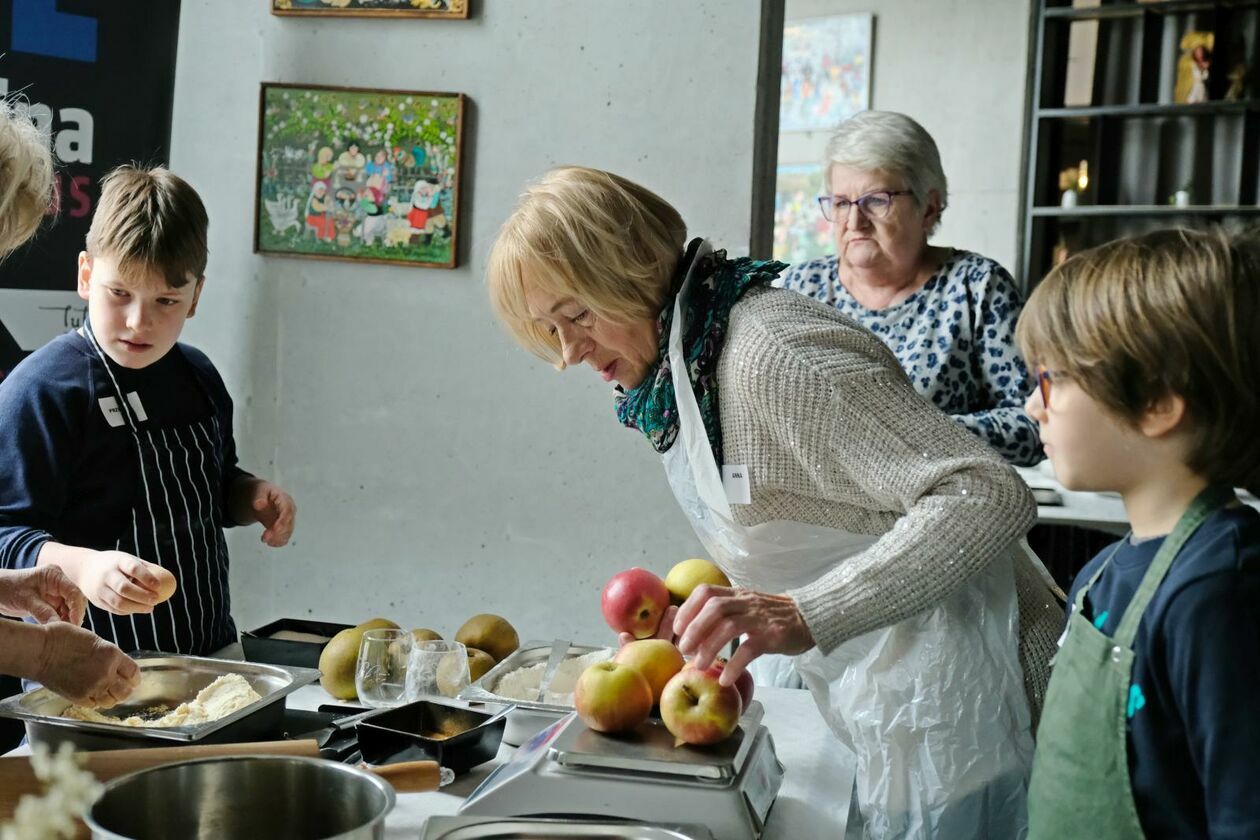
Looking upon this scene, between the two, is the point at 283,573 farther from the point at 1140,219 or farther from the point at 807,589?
the point at 1140,219

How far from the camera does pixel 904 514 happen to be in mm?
1592

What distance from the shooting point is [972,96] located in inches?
278

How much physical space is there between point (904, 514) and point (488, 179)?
1921 millimetres

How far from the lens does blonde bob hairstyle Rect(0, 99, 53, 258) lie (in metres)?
1.35

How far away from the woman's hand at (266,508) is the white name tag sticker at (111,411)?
0.31 metres

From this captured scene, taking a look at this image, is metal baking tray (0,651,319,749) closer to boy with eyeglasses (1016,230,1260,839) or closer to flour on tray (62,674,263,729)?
flour on tray (62,674,263,729)

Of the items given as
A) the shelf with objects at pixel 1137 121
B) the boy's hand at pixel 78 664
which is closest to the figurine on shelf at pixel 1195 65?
the shelf with objects at pixel 1137 121

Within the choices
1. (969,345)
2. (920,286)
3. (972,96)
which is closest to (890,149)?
(920,286)

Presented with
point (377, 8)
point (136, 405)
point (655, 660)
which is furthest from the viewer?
point (377, 8)

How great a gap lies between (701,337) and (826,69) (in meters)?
6.33

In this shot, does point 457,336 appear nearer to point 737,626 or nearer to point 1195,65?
point 737,626

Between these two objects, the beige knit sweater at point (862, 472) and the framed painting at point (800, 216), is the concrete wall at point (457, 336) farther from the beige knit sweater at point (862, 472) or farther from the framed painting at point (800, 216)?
the framed painting at point (800, 216)

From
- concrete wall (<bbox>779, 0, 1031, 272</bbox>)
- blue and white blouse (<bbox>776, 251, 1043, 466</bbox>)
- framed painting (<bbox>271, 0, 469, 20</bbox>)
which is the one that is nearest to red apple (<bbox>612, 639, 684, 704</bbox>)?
blue and white blouse (<bbox>776, 251, 1043, 466</bbox>)

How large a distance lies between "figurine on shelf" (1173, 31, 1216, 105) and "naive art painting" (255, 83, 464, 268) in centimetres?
415
